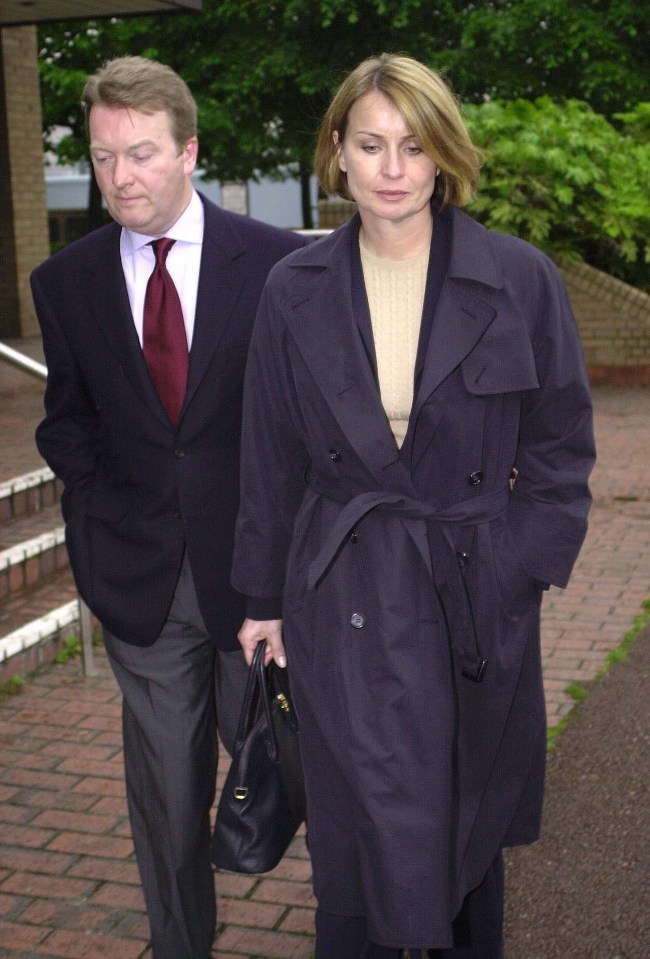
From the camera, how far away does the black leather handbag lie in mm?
2863

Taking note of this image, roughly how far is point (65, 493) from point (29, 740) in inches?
75.0

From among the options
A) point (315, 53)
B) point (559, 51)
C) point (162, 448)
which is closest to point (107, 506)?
point (162, 448)

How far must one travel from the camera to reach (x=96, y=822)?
13.9 ft

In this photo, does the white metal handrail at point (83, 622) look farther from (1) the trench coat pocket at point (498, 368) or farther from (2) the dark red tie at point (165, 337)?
(1) the trench coat pocket at point (498, 368)

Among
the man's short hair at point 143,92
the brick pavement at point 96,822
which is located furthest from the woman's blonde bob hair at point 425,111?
the brick pavement at point 96,822

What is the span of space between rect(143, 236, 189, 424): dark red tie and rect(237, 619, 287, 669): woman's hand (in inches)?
20.0

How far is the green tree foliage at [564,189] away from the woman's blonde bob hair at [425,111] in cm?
1166

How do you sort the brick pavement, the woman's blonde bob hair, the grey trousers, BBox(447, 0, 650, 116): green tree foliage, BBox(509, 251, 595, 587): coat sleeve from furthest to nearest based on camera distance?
BBox(447, 0, 650, 116): green tree foliage < the brick pavement < the grey trousers < BBox(509, 251, 595, 587): coat sleeve < the woman's blonde bob hair

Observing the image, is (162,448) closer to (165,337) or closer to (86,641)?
(165,337)

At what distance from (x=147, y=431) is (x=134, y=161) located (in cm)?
59

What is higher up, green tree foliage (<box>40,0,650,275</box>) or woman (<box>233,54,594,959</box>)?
woman (<box>233,54,594,959</box>)

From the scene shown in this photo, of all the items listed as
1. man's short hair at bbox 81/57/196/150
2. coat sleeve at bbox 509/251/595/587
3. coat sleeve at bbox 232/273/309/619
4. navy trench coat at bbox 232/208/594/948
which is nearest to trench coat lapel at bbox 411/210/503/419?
navy trench coat at bbox 232/208/594/948

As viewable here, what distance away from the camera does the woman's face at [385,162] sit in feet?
8.45

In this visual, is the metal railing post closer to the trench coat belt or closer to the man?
the man
